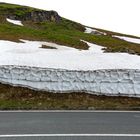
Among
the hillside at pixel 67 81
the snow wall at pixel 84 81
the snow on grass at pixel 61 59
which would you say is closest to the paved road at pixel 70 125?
the hillside at pixel 67 81

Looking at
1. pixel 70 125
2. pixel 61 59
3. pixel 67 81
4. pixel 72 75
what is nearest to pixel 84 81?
pixel 72 75

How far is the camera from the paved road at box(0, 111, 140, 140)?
12586 mm

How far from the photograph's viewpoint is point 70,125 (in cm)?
1430

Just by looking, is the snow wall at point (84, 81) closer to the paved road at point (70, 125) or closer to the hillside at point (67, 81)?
the hillside at point (67, 81)

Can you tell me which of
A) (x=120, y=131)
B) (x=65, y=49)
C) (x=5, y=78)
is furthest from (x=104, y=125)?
(x=65, y=49)

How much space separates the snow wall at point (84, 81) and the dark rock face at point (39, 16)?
30.7m

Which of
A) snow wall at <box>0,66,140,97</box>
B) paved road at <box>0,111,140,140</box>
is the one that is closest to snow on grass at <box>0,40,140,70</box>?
snow wall at <box>0,66,140,97</box>

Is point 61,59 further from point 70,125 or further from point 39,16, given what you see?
point 39,16

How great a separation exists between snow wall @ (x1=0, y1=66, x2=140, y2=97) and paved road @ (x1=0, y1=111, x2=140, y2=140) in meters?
3.78

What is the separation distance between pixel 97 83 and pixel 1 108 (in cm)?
492

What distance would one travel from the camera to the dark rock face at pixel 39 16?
172 ft

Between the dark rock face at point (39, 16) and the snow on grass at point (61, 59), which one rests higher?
the dark rock face at point (39, 16)

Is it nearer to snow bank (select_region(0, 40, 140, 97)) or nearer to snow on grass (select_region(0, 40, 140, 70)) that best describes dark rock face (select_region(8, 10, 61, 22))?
snow on grass (select_region(0, 40, 140, 70))

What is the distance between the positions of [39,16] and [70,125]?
4314cm
